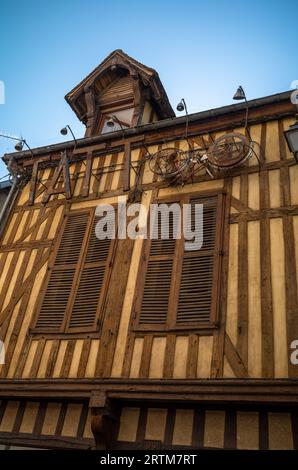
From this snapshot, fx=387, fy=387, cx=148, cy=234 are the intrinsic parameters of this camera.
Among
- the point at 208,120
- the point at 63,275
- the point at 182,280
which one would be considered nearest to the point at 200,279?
the point at 182,280


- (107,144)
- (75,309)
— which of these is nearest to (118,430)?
(75,309)

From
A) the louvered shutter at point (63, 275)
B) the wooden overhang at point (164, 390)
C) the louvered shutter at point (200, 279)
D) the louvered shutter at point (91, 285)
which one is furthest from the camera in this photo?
the louvered shutter at point (63, 275)

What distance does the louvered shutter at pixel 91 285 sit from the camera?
6129 mm

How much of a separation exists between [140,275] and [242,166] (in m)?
2.47

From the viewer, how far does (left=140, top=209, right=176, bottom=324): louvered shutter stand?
5.68m

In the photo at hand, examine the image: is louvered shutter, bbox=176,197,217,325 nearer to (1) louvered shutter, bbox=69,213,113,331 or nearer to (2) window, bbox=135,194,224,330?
(2) window, bbox=135,194,224,330

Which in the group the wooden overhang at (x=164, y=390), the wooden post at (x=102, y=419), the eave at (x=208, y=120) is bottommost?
the wooden post at (x=102, y=419)

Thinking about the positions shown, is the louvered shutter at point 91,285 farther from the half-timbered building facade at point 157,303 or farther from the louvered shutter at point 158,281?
the louvered shutter at point 158,281

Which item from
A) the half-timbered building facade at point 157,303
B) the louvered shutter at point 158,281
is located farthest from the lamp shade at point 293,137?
the louvered shutter at point 158,281

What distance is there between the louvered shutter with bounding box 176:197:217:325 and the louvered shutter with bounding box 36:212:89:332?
81.7 inches

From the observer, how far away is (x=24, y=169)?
9.05 metres

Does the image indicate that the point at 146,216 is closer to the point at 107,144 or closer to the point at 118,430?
the point at 107,144

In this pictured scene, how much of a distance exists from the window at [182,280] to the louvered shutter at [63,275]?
141 cm

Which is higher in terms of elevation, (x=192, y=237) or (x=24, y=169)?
(x=24, y=169)
